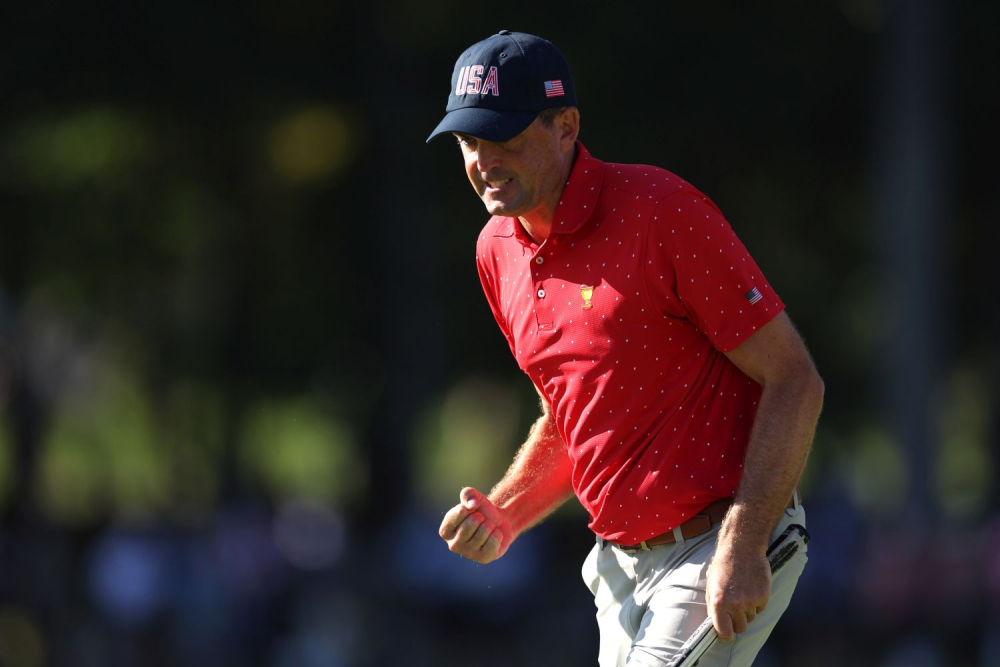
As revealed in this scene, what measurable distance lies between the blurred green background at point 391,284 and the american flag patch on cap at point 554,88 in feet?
32.7

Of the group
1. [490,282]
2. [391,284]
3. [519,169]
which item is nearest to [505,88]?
[519,169]

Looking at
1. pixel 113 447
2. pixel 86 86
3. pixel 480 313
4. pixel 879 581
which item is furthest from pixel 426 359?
pixel 113 447

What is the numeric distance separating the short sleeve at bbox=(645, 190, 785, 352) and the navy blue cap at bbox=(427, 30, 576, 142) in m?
0.49

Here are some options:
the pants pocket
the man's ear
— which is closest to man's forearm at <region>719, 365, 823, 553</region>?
the pants pocket

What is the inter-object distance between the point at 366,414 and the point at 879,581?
8686mm

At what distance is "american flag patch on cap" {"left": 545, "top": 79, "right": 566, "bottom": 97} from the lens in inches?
172

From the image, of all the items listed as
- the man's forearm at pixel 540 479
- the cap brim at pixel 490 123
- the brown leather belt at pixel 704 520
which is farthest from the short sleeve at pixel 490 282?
the brown leather belt at pixel 704 520

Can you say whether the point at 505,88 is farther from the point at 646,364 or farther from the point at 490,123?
the point at 646,364

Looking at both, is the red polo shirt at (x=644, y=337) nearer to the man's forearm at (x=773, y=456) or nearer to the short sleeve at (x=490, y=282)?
the man's forearm at (x=773, y=456)

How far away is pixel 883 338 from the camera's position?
16500mm

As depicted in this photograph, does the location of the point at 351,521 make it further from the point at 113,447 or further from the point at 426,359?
the point at 113,447

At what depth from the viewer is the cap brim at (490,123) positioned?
4.26 meters

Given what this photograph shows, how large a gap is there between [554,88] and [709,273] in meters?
0.75

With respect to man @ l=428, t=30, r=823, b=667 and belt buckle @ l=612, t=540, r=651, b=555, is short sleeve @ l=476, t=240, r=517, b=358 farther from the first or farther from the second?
belt buckle @ l=612, t=540, r=651, b=555
